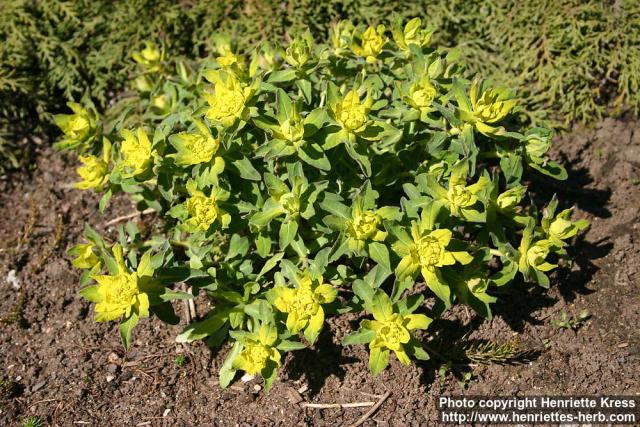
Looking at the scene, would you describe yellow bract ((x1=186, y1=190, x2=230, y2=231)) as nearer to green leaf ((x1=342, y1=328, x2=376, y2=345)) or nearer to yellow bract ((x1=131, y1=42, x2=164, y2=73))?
green leaf ((x1=342, y1=328, x2=376, y2=345))

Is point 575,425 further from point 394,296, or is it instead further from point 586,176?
point 586,176

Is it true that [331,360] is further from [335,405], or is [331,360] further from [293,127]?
[293,127]

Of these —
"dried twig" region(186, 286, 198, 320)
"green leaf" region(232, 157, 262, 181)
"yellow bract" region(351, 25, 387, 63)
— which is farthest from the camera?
"dried twig" region(186, 286, 198, 320)

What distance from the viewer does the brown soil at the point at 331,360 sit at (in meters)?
3.23

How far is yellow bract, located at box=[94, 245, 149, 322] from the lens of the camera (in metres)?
2.69

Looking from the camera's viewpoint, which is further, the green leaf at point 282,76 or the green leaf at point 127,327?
the green leaf at point 282,76

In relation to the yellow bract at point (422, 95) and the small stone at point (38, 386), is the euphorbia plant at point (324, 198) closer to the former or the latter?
the yellow bract at point (422, 95)

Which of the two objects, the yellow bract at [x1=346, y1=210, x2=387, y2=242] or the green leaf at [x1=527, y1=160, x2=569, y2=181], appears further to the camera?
the green leaf at [x1=527, y1=160, x2=569, y2=181]

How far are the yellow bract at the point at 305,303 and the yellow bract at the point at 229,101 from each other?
0.80 m

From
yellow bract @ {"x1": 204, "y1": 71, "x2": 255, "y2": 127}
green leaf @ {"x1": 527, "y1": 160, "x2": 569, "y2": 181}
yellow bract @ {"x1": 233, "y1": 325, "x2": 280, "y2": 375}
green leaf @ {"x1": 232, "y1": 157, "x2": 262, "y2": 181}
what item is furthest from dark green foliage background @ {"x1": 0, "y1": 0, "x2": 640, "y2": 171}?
yellow bract @ {"x1": 233, "y1": 325, "x2": 280, "y2": 375}

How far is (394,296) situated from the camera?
2834mm

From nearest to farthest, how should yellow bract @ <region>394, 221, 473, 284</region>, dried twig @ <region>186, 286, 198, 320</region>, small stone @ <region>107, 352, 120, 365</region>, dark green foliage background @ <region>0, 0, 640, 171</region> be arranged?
yellow bract @ <region>394, 221, 473, 284</region>
small stone @ <region>107, 352, 120, 365</region>
dried twig @ <region>186, 286, 198, 320</region>
dark green foliage background @ <region>0, 0, 640, 171</region>

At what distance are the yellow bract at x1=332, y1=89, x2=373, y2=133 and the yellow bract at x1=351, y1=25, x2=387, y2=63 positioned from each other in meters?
0.52

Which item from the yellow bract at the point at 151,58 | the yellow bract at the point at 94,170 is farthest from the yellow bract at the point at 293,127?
the yellow bract at the point at 151,58
